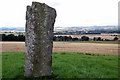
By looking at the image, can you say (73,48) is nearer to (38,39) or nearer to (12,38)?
(12,38)

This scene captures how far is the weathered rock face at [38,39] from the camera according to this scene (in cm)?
1062

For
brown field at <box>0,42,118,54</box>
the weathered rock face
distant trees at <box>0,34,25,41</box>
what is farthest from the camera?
distant trees at <box>0,34,25,41</box>

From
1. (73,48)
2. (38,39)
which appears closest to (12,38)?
(73,48)

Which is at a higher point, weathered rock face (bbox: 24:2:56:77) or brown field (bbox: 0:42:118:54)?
weathered rock face (bbox: 24:2:56:77)

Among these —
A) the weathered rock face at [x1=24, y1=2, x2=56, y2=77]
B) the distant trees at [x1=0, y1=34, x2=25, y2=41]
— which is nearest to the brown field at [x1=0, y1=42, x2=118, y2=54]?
the distant trees at [x1=0, y1=34, x2=25, y2=41]

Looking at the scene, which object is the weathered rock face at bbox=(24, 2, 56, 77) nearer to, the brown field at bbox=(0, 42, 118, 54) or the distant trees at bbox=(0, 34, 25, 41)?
the brown field at bbox=(0, 42, 118, 54)

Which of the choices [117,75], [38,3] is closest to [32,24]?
[38,3]

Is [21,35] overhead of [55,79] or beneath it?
overhead

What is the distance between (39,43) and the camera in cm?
1065

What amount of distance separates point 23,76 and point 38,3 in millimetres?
4399

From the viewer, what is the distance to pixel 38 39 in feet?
34.9

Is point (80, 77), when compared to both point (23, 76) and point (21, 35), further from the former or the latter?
point (21, 35)

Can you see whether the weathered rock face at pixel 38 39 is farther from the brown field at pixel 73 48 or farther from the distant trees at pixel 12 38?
the distant trees at pixel 12 38

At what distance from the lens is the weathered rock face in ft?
34.9
